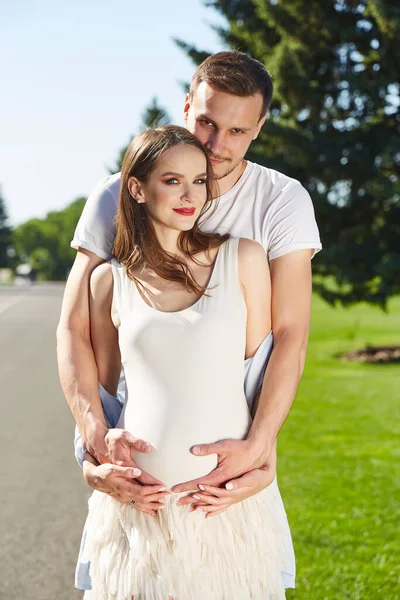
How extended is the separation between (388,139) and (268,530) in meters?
17.2

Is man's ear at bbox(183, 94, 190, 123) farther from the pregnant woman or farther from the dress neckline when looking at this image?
the dress neckline

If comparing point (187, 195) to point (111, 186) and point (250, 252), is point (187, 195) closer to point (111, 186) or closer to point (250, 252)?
point (250, 252)

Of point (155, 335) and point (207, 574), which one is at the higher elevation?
point (155, 335)

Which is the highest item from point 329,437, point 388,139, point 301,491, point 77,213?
point 388,139

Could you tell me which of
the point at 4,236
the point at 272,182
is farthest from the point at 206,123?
the point at 4,236

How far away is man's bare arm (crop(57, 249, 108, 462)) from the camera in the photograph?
8.71 ft

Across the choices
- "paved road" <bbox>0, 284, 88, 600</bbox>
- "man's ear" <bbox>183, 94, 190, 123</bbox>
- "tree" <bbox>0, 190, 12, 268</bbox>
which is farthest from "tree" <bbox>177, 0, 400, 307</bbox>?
Answer: "tree" <bbox>0, 190, 12, 268</bbox>

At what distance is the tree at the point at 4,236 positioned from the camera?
10012cm

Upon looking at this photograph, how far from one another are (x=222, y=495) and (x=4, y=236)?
100 m

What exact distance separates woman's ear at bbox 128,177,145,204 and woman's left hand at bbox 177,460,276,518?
833 mm

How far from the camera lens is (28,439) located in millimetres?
9094

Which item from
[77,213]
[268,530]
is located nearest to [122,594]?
[268,530]

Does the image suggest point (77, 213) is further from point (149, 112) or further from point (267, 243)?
point (267, 243)

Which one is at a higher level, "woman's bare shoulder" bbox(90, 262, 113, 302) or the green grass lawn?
"woman's bare shoulder" bbox(90, 262, 113, 302)
